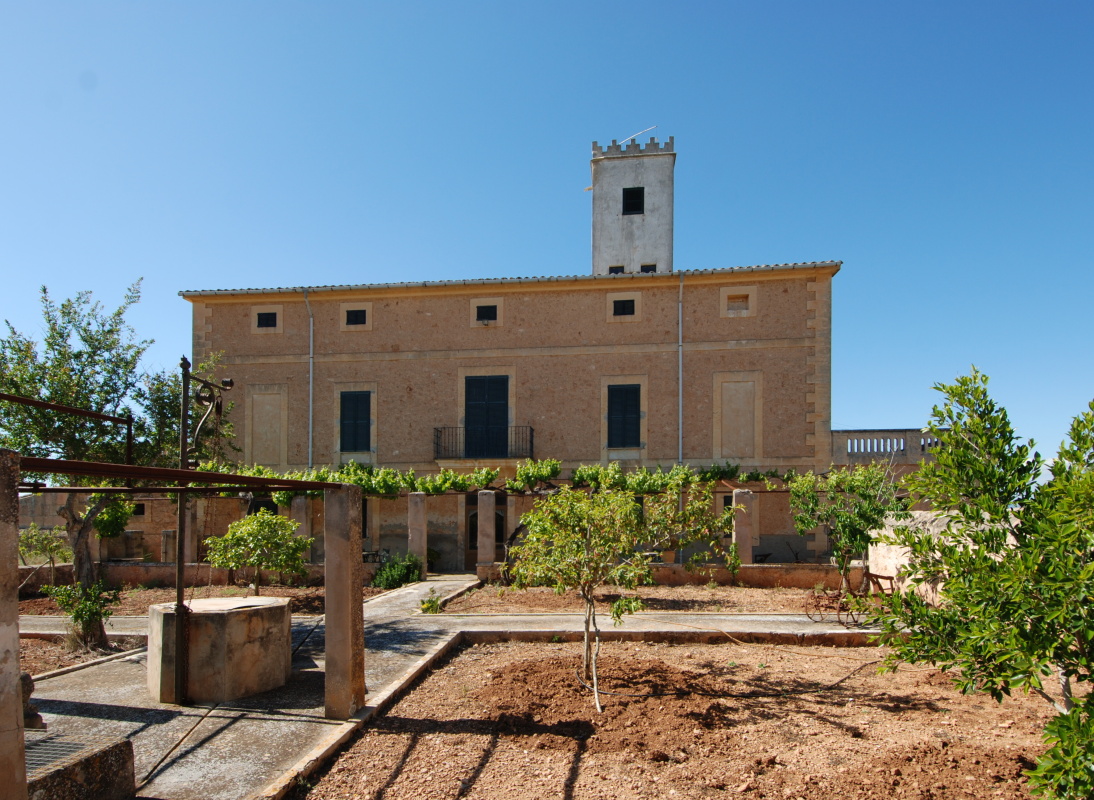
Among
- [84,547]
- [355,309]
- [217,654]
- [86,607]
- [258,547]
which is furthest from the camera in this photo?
[355,309]

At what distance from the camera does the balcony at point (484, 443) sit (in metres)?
20.1

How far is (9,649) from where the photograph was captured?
3086 millimetres

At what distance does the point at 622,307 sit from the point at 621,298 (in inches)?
9.7

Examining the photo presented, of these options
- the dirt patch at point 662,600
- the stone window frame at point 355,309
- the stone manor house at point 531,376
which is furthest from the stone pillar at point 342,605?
the stone window frame at point 355,309

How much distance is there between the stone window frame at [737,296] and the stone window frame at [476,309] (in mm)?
5937

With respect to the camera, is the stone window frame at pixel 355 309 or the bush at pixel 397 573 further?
the stone window frame at pixel 355 309

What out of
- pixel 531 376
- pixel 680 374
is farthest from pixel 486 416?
pixel 680 374

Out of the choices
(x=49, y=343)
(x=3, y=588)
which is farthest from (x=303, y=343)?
(x=3, y=588)

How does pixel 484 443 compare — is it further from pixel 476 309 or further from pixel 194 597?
pixel 194 597

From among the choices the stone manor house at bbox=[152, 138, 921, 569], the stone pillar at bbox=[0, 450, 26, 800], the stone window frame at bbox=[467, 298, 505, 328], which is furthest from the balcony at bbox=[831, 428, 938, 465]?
the stone pillar at bbox=[0, 450, 26, 800]

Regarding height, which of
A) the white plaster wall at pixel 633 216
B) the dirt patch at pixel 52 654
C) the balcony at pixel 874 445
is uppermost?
the white plaster wall at pixel 633 216

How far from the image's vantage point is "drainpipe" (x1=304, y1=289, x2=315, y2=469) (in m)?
20.8

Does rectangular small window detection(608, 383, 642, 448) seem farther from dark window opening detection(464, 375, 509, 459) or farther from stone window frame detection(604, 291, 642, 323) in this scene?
dark window opening detection(464, 375, 509, 459)

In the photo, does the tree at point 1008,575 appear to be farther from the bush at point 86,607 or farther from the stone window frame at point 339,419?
the stone window frame at point 339,419
